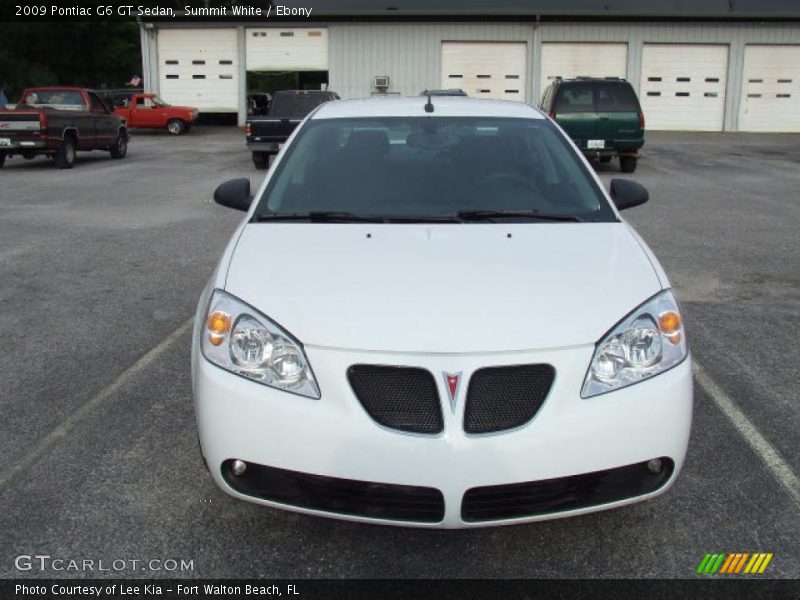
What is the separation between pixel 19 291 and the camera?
670 cm

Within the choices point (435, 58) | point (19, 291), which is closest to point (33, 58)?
point (435, 58)

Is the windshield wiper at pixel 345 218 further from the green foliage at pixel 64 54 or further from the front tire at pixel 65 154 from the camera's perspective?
the green foliage at pixel 64 54

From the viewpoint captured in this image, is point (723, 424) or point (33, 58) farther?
point (33, 58)

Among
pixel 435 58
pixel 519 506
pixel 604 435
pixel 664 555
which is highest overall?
pixel 435 58

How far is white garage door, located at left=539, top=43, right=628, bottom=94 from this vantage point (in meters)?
30.8

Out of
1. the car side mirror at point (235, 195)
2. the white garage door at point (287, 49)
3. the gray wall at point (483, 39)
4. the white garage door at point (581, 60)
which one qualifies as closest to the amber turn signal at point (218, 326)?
the car side mirror at point (235, 195)

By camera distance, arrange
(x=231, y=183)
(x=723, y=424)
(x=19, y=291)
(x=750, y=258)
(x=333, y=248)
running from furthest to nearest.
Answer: (x=750, y=258) < (x=19, y=291) < (x=231, y=183) < (x=723, y=424) < (x=333, y=248)

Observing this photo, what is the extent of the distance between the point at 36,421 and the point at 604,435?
2.92 meters

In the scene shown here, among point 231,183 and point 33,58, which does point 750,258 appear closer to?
point 231,183

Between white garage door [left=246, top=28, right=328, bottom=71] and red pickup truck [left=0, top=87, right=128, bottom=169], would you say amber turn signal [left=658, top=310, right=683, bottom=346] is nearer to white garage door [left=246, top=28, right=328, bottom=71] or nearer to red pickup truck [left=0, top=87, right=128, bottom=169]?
red pickup truck [left=0, top=87, right=128, bottom=169]

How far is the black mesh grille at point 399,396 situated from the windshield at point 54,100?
17.1 metres

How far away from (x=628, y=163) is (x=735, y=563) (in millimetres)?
15306

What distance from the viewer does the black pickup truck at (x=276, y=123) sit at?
1694 centimetres

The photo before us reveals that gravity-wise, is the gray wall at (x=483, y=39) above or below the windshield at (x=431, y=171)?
above
